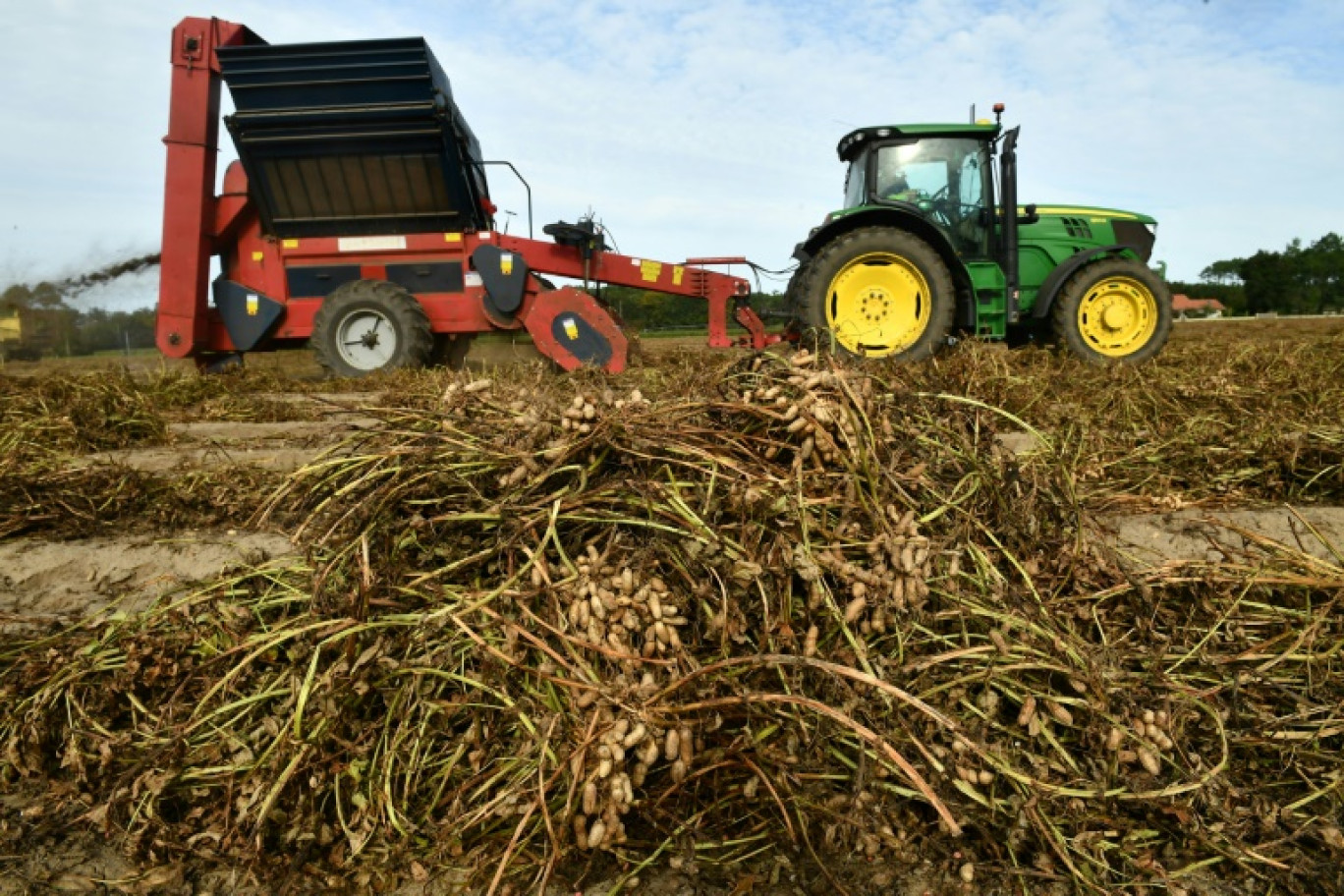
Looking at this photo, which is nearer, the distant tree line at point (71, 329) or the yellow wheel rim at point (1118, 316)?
the yellow wheel rim at point (1118, 316)

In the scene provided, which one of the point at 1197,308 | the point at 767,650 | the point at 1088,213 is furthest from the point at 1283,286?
the point at 767,650

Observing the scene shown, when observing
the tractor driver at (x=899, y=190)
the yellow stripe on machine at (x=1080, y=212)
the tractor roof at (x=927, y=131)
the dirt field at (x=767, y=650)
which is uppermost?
the tractor roof at (x=927, y=131)

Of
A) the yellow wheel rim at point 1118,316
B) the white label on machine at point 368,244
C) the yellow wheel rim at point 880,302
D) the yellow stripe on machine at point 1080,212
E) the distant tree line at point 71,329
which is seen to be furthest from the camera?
the distant tree line at point 71,329

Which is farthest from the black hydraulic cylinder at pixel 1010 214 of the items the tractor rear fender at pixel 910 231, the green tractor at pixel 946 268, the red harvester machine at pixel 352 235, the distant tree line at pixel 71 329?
the distant tree line at pixel 71 329

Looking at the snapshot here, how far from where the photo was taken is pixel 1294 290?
65.4 meters

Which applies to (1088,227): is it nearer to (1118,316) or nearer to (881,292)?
(1118,316)

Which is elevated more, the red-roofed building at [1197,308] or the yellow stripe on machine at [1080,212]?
the red-roofed building at [1197,308]

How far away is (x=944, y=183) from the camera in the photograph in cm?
840

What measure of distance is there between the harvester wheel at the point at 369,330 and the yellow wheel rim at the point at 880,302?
4.68 metres

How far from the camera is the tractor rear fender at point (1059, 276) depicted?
27.3ft

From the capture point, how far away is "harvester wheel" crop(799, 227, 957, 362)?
7730 millimetres

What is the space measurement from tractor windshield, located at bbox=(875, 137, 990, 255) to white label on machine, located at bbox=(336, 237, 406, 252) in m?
5.48

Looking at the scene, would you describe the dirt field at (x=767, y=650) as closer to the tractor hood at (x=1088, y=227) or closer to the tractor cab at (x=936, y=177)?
the tractor cab at (x=936, y=177)

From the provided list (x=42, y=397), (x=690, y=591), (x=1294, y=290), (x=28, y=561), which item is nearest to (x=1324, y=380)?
(x=690, y=591)
